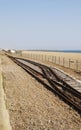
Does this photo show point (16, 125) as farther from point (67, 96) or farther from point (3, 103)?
point (67, 96)

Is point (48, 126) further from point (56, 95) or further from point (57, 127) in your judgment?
point (56, 95)

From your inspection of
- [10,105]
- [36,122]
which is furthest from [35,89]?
[36,122]

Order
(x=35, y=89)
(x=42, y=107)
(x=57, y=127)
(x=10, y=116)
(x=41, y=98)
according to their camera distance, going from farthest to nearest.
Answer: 1. (x=35, y=89)
2. (x=41, y=98)
3. (x=42, y=107)
4. (x=10, y=116)
5. (x=57, y=127)

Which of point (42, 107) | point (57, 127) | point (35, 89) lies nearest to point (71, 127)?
point (57, 127)

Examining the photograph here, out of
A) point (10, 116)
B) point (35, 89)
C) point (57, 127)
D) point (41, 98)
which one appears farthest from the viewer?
point (35, 89)

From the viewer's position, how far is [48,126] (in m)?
13.5

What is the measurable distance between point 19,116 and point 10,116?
38 centimetres

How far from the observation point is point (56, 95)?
21203mm

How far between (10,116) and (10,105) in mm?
2694

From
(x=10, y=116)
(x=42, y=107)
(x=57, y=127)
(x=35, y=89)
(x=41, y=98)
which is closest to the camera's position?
(x=57, y=127)

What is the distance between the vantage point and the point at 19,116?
49.8 ft

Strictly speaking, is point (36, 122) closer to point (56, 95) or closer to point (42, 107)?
point (42, 107)

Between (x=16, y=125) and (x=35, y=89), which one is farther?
(x=35, y=89)

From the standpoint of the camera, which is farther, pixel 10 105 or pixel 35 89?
pixel 35 89
